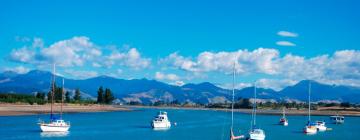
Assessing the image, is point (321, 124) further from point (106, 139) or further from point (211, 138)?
point (106, 139)

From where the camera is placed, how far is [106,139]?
269 ft

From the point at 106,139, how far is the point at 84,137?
3.70 m

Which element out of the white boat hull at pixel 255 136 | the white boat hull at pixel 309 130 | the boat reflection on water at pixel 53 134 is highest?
the white boat hull at pixel 255 136

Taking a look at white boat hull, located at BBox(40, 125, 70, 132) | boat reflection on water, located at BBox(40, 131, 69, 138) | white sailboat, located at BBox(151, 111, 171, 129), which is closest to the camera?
boat reflection on water, located at BBox(40, 131, 69, 138)

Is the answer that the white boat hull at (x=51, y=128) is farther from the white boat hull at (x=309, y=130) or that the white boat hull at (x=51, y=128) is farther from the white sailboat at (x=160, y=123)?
the white boat hull at (x=309, y=130)

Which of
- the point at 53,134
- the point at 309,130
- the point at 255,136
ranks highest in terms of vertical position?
the point at 255,136

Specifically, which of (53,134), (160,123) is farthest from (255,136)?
(160,123)

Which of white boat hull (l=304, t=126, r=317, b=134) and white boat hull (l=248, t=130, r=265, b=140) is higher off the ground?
white boat hull (l=248, t=130, r=265, b=140)

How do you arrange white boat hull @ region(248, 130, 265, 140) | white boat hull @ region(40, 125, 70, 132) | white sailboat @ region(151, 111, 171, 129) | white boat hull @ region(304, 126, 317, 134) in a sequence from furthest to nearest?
white sailboat @ region(151, 111, 171, 129) < white boat hull @ region(304, 126, 317, 134) < white boat hull @ region(40, 125, 70, 132) < white boat hull @ region(248, 130, 265, 140)

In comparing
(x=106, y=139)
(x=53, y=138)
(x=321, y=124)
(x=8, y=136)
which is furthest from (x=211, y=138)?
(x=321, y=124)

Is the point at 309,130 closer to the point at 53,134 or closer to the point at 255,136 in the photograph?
the point at 255,136

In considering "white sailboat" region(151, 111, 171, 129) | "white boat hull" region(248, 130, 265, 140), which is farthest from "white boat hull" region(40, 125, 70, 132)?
"white boat hull" region(248, 130, 265, 140)

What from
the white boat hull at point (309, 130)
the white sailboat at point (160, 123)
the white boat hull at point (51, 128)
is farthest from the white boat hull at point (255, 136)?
the white sailboat at point (160, 123)

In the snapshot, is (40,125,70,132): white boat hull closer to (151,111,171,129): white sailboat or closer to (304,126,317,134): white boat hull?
(151,111,171,129): white sailboat
